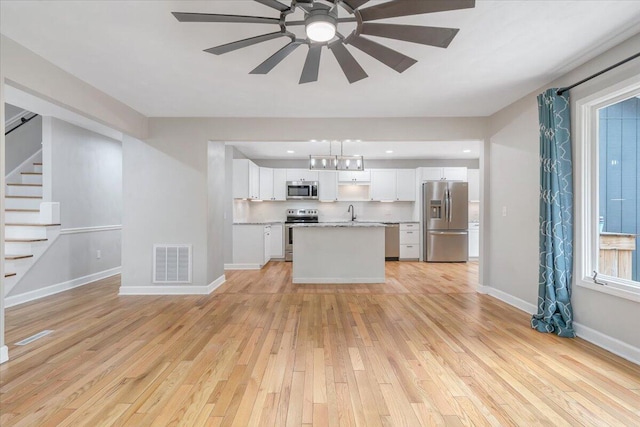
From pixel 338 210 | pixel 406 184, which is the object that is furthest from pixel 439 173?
pixel 338 210

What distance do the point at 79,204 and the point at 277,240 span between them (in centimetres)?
380

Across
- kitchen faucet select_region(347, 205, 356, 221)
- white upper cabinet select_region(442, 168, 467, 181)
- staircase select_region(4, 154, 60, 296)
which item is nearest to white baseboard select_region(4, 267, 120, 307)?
staircase select_region(4, 154, 60, 296)

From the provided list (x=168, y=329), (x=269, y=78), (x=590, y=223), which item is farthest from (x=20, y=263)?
(x=590, y=223)

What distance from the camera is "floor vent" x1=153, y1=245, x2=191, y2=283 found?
15.0ft

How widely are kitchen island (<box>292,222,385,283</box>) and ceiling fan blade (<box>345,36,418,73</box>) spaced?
3.40 m

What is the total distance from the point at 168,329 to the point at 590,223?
13.7ft

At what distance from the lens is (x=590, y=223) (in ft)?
9.75

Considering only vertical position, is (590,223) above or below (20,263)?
above

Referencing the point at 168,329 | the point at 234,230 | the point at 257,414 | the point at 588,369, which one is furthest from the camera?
the point at 234,230

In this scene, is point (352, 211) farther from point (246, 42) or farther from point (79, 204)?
point (246, 42)

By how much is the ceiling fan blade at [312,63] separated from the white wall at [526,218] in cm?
247

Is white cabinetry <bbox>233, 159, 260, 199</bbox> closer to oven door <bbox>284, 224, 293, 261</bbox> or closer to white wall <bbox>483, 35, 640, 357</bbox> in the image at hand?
oven door <bbox>284, 224, 293, 261</bbox>

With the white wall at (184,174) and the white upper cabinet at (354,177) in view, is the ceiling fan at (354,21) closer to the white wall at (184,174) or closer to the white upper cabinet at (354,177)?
the white wall at (184,174)

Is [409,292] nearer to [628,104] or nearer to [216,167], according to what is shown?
[628,104]
